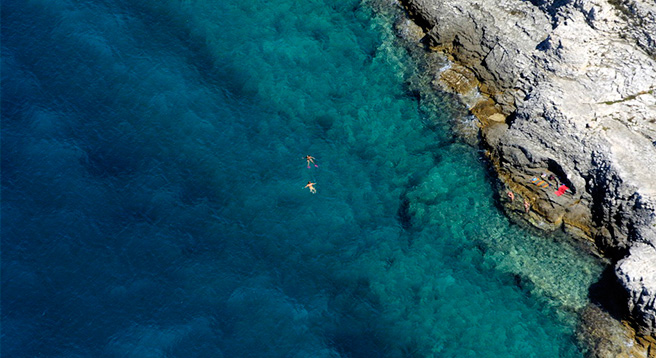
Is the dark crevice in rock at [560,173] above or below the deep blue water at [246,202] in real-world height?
above

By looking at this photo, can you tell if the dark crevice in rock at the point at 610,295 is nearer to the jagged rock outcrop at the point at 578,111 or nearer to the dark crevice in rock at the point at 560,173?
the jagged rock outcrop at the point at 578,111

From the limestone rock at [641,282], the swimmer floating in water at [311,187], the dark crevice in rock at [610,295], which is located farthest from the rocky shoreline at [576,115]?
the swimmer floating in water at [311,187]

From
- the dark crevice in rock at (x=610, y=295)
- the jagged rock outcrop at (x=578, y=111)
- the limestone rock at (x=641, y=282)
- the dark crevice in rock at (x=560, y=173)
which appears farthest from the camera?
the dark crevice in rock at (x=560, y=173)

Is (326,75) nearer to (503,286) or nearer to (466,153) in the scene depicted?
(466,153)

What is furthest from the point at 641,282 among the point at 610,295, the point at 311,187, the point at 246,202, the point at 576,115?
the point at 246,202

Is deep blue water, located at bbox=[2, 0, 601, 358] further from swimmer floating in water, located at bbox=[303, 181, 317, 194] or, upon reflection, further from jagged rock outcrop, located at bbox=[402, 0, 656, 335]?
jagged rock outcrop, located at bbox=[402, 0, 656, 335]

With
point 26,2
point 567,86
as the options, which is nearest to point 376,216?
point 567,86

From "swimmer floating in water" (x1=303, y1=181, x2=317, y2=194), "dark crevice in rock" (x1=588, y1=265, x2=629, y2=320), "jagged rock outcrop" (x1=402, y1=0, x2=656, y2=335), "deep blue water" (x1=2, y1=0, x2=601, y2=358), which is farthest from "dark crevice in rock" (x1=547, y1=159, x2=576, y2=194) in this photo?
"swimmer floating in water" (x1=303, y1=181, x2=317, y2=194)
